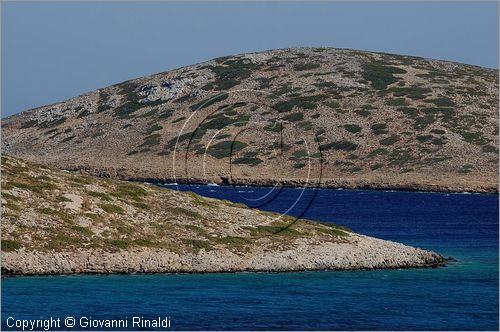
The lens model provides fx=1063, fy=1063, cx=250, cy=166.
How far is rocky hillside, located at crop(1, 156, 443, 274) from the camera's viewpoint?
2292 inches

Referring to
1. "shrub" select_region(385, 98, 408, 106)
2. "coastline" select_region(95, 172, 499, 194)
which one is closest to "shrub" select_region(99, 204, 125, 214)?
"coastline" select_region(95, 172, 499, 194)

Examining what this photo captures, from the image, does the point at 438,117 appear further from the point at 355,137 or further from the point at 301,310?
the point at 301,310

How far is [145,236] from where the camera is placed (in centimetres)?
6284

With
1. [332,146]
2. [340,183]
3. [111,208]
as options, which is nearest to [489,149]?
[340,183]

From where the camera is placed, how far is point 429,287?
56.1 m

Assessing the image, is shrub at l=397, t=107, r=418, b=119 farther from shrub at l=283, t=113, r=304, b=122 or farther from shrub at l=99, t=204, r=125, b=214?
shrub at l=99, t=204, r=125, b=214

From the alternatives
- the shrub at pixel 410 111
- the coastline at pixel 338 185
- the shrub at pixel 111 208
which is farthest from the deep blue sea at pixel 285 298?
the shrub at pixel 410 111

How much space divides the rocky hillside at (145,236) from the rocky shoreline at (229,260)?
6cm

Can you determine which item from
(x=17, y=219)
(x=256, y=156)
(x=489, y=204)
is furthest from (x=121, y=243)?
(x=256, y=156)

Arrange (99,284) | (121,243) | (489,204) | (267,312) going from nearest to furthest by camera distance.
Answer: (267,312), (99,284), (121,243), (489,204)

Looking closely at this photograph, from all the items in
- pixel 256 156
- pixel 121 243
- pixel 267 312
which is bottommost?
pixel 267 312

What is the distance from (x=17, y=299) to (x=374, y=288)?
60.3 ft

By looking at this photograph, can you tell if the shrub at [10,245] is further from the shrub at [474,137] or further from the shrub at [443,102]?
the shrub at [443,102]

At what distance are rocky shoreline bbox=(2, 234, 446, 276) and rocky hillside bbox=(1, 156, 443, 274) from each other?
0.19 ft
